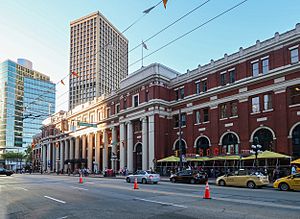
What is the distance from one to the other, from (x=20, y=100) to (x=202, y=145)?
45.0 metres

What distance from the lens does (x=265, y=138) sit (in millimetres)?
35562

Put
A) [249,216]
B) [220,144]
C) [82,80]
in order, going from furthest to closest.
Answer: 1. [82,80]
2. [220,144]
3. [249,216]

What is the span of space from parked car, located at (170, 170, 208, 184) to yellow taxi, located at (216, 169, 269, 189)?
9.46 feet

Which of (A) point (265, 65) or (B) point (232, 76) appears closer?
(A) point (265, 65)

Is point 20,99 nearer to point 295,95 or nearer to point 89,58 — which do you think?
point 89,58

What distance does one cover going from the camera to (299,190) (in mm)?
20984

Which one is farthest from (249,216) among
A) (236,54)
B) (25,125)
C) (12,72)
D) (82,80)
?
(25,125)

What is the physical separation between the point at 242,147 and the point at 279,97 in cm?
752

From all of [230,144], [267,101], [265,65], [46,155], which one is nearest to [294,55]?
[265,65]

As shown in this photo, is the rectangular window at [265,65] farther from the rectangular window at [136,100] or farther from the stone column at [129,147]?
the stone column at [129,147]

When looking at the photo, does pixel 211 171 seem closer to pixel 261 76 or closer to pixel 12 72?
pixel 261 76

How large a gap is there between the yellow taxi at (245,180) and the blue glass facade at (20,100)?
2841cm

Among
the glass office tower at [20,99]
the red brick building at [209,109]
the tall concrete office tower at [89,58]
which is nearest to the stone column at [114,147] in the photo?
the red brick building at [209,109]

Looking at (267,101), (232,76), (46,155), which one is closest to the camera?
(267,101)
